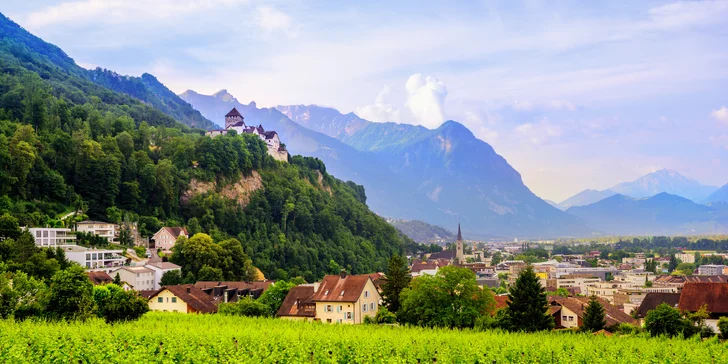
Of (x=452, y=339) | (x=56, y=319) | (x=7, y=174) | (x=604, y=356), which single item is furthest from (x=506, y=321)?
(x=7, y=174)

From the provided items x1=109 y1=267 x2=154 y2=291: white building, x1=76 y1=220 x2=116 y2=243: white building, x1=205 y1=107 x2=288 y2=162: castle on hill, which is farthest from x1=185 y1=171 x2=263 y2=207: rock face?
x1=109 y1=267 x2=154 y2=291: white building

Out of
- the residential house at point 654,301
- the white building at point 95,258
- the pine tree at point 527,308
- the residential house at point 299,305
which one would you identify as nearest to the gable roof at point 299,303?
the residential house at point 299,305

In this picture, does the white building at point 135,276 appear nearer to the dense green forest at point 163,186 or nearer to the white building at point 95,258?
the white building at point 95,258

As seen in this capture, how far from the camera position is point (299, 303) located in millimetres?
68312

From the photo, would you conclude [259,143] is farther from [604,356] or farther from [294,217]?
[604,356]

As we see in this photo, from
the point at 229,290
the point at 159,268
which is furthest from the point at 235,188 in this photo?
the point at 229,290

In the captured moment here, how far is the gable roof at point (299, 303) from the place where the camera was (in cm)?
6706

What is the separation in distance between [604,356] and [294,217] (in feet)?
387

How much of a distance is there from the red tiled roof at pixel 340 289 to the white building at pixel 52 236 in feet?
155

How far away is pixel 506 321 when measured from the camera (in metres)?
56.2

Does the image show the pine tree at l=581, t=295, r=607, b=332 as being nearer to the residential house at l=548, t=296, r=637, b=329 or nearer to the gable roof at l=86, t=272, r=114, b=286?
the residential house at l=548, t=296, r=637, b=329

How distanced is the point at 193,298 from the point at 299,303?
13.8 meters

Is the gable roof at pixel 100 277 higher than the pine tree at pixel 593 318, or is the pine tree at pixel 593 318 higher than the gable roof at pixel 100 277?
the gable roof at pixel 100 277

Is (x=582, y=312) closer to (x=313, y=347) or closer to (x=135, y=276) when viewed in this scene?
(x=313, y=347)
